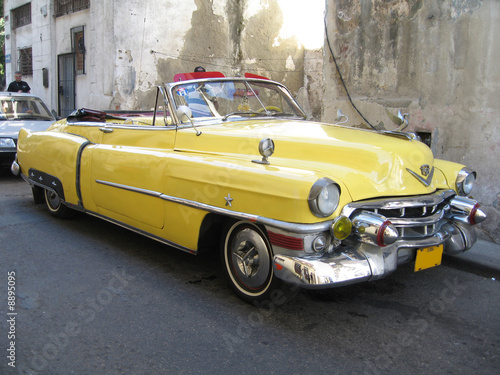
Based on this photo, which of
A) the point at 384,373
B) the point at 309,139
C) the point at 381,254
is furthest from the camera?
the point at 309,139

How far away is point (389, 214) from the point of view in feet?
9.78

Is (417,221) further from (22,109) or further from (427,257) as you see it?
(22,109)

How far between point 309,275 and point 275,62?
31.4ft

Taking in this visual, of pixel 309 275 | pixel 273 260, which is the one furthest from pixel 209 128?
pixel 309 275

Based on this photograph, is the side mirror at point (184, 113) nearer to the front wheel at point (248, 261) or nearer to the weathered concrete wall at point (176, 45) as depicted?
the front wheel at point (248, 261)

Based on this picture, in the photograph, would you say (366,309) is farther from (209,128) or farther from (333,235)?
(209,128)

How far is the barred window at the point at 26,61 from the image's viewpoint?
1538 cm

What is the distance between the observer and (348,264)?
2699 mm

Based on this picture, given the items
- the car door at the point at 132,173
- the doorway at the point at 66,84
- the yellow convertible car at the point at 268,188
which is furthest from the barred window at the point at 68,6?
the car door at the point at 132,173

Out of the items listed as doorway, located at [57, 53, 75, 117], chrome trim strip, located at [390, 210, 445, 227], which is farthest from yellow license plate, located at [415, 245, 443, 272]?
doorway, located at [57, 53, 75, 117]

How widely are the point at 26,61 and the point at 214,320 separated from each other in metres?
15.4

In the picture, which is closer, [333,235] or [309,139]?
[333,235]

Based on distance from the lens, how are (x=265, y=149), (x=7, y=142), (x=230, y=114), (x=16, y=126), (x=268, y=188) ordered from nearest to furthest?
(x=268, y=188) → (x=265, y=149) → (x=230, y=114) → (x=7, y=142) → (x=16, y=126)
